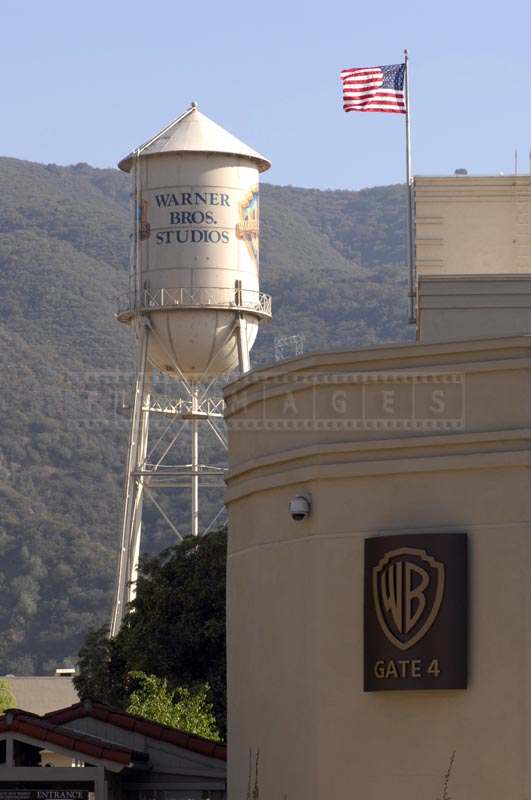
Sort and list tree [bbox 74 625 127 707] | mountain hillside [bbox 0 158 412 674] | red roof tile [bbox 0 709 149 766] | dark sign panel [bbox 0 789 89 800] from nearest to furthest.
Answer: red roof tile [bbox 0 709 149 766] → dark sign panel [bbox 0 789 89 800] → tree [bbox 74 625 127 707] → mountain hillside [bbox 0 158 412 674]

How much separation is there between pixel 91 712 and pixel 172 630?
14.3 m

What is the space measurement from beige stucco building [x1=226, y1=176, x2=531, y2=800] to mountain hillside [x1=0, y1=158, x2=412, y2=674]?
89476mm

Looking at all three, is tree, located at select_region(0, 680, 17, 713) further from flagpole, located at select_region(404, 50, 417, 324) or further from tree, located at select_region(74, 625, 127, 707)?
flagpole, located at select_region(404, 50, 417, 324)

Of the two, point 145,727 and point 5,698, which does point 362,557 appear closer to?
point 145,727

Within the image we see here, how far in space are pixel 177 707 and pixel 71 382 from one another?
118824 mm

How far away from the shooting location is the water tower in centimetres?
4616

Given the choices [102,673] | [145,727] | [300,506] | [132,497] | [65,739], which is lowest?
[65,739]

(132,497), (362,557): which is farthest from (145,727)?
(132,497)

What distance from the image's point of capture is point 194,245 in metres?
46.2

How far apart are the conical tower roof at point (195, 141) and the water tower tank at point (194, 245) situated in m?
0.02

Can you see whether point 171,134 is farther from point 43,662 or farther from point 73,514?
point 73,514

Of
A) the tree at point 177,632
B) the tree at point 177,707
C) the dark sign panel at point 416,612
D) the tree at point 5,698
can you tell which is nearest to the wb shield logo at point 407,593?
the dark sign panel at point 416,612

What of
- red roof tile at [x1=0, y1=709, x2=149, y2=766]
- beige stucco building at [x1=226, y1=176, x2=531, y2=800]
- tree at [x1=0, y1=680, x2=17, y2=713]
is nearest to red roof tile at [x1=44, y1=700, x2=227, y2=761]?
red roof tile at [x1=0, y1=709, x2=149, y2=766]

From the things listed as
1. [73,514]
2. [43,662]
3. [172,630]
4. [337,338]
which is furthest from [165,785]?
[337,338]
